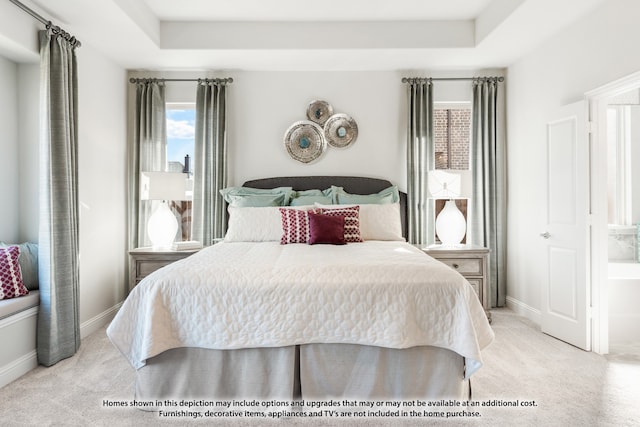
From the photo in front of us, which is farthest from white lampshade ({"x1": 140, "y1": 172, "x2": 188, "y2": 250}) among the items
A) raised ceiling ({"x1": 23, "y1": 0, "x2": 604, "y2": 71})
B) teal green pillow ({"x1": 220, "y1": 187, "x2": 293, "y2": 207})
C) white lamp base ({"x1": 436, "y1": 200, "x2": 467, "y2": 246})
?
white lamp base ({"x1": 436, "y1": 200, "x2": 467, "y2": 246})

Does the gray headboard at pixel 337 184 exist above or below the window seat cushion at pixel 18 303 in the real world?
above

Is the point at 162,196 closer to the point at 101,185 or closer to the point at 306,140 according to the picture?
the point at 101,185

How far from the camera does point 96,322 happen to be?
3785 mm

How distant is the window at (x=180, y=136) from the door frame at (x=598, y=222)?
385 centimetres

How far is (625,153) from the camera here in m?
4.41

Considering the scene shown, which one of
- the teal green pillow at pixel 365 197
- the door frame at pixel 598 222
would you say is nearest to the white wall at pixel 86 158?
the teal green pillow at pixel 365 197

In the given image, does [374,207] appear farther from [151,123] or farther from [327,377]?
[151,123]

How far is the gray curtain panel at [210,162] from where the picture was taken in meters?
4.35

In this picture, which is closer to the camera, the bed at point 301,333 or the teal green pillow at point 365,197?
the bed at point 301,333

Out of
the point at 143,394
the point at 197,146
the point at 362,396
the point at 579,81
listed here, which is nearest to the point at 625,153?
the point at 579,81

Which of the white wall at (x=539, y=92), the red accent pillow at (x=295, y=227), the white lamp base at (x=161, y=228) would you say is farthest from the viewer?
the white lamp base at (x=161, y=228)

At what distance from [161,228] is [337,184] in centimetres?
186

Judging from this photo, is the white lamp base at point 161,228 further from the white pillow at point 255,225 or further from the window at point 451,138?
the window at point 451,138

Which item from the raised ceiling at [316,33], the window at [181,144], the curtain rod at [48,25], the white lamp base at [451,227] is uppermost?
the raised ceiling at [316,33]
